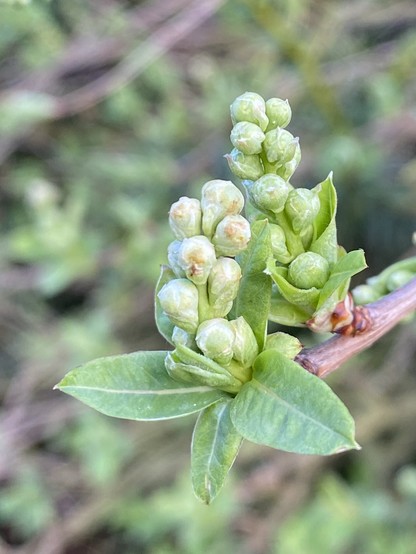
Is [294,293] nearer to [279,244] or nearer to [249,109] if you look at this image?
[279,244]

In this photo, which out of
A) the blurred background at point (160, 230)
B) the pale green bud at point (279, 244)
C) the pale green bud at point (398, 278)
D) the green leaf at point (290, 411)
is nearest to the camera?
the green leaf at point (290, 411)

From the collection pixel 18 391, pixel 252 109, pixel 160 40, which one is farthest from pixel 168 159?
pixel 252 109

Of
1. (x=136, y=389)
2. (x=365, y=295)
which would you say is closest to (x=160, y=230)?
(x=365, y=295)

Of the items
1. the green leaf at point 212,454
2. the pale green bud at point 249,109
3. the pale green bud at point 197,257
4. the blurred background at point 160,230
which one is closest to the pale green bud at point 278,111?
the pale green bud at point 249,109

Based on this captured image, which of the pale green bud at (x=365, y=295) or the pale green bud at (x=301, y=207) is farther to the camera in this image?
the pale green bud at (x=365, y=295)

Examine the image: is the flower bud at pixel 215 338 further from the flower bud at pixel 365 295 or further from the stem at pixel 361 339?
the flower bud at pixel 365 295

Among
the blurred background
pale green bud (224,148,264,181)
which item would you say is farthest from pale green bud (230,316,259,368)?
the blurred background

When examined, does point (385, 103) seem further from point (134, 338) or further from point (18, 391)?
point (18, 391)
